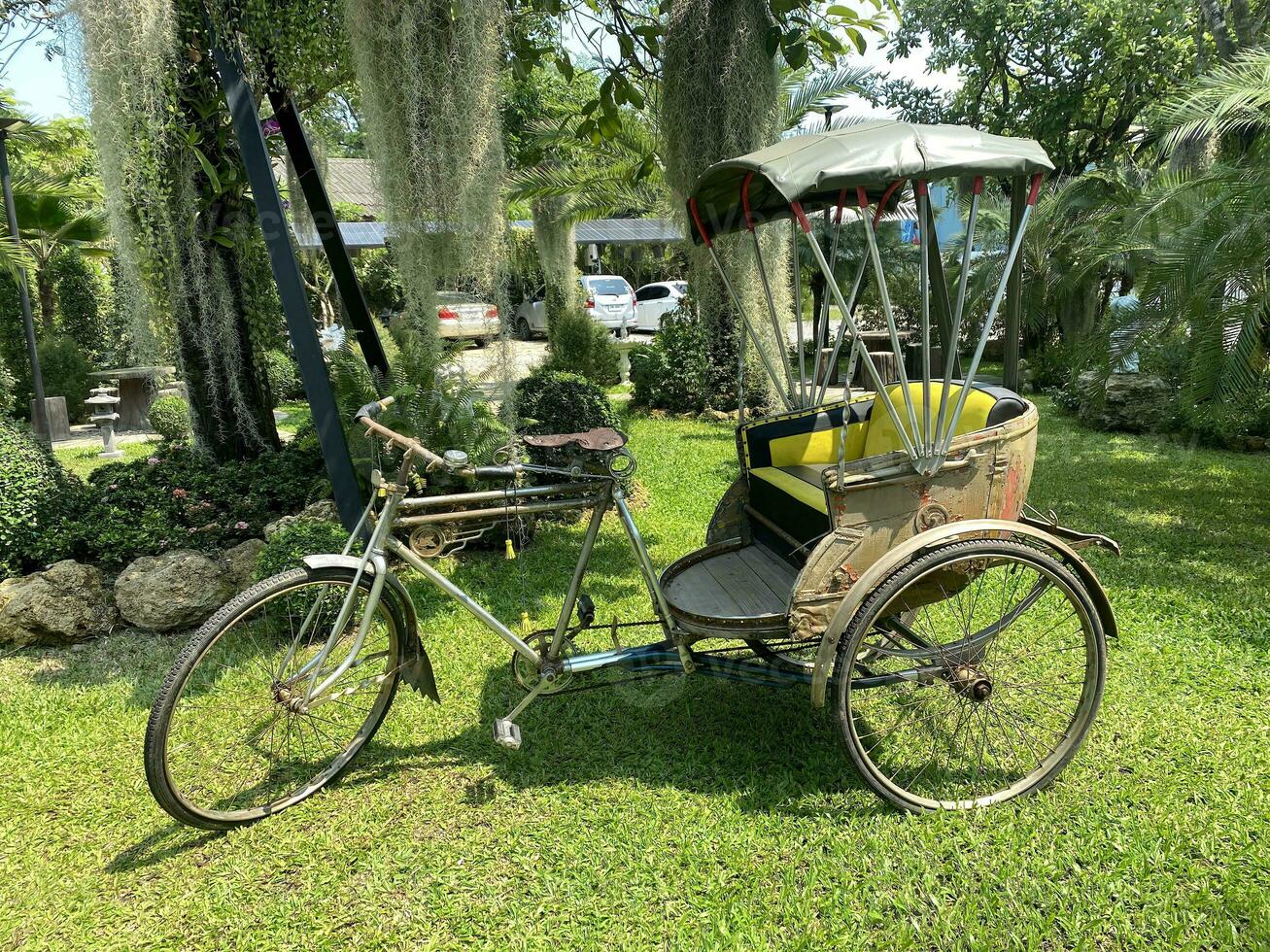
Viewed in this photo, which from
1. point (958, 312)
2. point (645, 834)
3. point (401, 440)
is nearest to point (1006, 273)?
point (958, 312)

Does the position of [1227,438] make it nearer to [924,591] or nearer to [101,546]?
[924,591]

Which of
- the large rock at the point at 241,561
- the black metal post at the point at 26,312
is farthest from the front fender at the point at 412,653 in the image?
the black metal post at the point at 26,312

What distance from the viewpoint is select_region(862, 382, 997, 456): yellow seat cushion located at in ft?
10.9

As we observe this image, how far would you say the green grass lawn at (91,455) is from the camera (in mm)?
8516

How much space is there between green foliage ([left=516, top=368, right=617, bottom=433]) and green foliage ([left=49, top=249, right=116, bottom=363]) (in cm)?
949

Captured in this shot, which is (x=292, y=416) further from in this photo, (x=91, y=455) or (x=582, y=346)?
(x=582, y=346)

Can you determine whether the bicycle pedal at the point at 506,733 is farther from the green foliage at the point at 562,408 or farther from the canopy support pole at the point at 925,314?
the green foliage at the point at 562,408

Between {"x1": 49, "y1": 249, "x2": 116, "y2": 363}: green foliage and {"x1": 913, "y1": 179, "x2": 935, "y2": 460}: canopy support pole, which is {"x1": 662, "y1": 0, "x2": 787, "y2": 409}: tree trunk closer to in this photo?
{"x1": 913, "y1": 179, "x2": 935, "y2": 460}: canopy support pole

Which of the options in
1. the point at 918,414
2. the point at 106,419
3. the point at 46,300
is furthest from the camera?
the point at 46,300

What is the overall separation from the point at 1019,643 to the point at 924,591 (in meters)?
1.46

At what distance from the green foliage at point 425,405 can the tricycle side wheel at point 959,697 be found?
290cm

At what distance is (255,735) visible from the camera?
306 centimetres

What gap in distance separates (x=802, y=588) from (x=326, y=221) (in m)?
3.46

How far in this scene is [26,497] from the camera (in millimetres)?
4473
